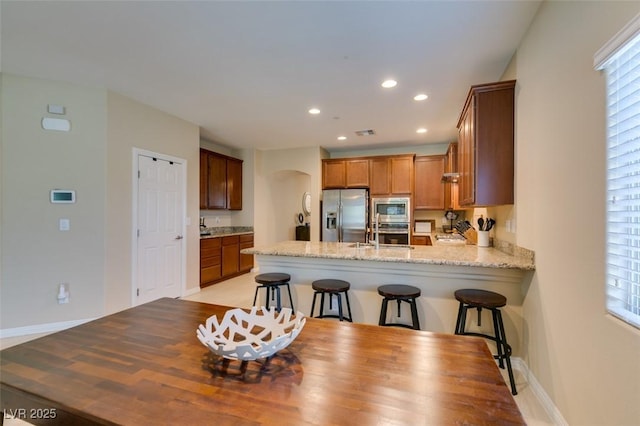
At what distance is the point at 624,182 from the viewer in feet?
3.90

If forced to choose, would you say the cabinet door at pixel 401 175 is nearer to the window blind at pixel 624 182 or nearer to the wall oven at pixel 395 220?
the wall oven at pixel 395 220

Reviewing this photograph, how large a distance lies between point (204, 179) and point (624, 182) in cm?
507

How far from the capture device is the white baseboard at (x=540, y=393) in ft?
5.49

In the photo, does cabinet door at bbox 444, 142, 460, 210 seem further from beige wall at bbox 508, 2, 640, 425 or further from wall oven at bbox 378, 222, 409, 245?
beige wall at bbox 508, 2, 640, 425

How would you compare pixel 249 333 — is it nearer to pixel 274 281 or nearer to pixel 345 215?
pixel 274 281

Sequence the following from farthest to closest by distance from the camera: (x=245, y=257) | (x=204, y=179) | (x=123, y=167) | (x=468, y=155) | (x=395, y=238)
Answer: (x=245, y=257), (x=395, y=238), (x=204, y=179), (x=123, y=167), (x=468, y=155)

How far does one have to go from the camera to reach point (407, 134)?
497 cm

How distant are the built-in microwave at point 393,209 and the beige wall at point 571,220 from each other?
10.0 feet

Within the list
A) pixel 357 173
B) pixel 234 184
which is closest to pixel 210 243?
pixel 234 184

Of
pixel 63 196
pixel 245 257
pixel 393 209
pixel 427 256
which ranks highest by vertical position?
pixel 63 196

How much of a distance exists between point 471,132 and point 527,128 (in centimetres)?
49

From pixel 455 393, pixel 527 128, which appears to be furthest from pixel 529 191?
pixel 455 393

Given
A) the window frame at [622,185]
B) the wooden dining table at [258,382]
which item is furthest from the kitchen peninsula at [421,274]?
the wooden dining table at [258,382]

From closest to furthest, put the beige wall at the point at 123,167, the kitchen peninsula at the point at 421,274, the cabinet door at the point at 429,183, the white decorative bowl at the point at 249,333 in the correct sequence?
1. the white decorative bowl at the point at 249,333
2. the kitchen peninsula at the point at 421,274
3. the beige wall at the point at 123,167
4. the cabinet door at the point at 429,183
